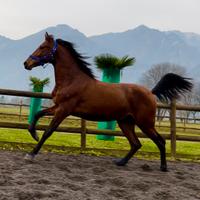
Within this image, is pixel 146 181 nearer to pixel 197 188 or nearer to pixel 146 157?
pixel 197 188

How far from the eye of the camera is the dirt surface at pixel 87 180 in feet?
12.2

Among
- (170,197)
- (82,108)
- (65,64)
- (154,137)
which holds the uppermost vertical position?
(65,64)

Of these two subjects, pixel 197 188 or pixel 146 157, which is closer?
pixel 197 188

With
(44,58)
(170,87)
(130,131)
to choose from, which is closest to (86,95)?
(44,58)

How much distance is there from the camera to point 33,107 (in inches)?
463

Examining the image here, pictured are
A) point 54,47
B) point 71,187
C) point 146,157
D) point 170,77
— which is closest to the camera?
point 71,187

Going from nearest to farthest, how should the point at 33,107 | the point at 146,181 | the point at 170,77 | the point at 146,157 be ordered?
the point at 146,181, the point at 170,77, the point at 146,157, the point at 33,107

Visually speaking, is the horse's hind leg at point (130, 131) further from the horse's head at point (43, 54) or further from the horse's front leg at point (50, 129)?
the horse's head at point (43, 54)

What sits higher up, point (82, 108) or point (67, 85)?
point (67, 85)

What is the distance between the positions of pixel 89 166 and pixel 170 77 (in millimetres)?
2284

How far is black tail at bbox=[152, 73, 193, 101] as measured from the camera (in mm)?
6556

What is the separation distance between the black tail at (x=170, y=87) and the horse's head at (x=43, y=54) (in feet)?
6.55

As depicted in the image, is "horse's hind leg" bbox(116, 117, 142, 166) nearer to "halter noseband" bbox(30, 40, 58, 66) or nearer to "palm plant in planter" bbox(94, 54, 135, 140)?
"halter noseband" bbox(30, 40, 58, 66)

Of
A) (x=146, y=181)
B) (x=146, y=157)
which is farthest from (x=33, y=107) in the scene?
(x=146, y=181)
